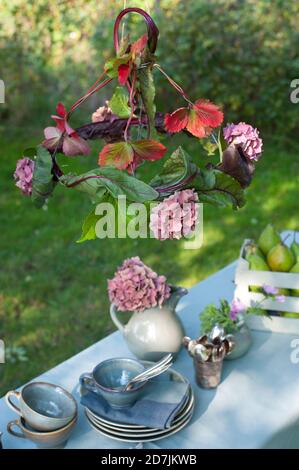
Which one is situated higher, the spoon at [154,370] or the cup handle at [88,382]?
the spoon at [154,370]

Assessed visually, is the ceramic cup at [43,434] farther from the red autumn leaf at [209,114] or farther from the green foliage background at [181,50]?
the green foliage background at [181,50]

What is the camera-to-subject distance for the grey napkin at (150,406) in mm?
1223

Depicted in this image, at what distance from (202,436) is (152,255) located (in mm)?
2173

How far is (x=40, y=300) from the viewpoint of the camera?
2994mm

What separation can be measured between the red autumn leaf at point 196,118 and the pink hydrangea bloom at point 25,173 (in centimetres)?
27

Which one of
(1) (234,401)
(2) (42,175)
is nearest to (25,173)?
(2) (42,175)

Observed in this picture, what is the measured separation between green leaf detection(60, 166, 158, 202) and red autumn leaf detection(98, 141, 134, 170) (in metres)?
0.03

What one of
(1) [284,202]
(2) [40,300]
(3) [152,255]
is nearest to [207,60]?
(1) [284,202]

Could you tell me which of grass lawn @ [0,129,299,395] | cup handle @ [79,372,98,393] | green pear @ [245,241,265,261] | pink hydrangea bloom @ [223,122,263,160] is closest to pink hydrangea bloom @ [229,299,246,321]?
green pear @ [245,241,265,261]

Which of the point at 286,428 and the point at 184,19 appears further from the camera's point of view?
the point at 184,19

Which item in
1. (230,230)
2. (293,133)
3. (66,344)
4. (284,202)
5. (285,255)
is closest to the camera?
(285,255)

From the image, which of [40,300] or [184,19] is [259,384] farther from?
[184,19]

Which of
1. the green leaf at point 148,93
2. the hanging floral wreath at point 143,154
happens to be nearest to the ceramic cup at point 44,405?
the hanging floral wreath at point 143,154

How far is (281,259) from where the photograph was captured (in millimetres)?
1657
